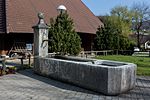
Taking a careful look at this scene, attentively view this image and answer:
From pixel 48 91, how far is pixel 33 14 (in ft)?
56.8

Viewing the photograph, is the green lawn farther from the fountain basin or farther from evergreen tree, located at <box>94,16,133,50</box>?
evergreen tree, located at <box>94,16,133,50</box>

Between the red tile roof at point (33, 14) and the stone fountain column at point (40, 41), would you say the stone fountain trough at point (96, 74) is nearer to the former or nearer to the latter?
the stone fountain column at point (40, 41)

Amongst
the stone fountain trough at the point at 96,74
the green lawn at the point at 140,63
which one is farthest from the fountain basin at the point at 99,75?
the green lawn at the point at 140,63

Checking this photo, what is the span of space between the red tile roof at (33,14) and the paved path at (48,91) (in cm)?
1146

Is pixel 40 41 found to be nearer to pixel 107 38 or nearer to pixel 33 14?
pixel 33 14

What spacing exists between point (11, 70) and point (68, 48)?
6446 mm

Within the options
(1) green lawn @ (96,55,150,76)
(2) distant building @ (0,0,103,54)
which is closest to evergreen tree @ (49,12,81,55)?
(2) distant building @ (0,0,103,54)

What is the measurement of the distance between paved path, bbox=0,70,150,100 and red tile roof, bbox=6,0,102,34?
37.6 ft

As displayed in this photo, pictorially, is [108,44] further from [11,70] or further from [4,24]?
[11,70]

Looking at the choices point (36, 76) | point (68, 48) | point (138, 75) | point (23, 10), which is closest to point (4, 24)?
point (23, 10)

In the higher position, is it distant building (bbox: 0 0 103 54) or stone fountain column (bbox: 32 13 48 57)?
distant building (bbox: 0 0 103 54)

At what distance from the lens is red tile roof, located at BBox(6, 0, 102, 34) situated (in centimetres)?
2439

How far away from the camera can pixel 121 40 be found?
37031 mm

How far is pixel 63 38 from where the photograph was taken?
20109 millimetres
